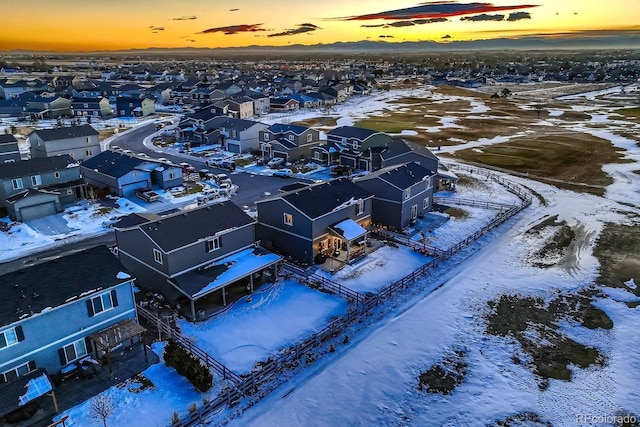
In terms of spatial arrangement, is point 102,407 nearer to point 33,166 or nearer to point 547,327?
point 547,327

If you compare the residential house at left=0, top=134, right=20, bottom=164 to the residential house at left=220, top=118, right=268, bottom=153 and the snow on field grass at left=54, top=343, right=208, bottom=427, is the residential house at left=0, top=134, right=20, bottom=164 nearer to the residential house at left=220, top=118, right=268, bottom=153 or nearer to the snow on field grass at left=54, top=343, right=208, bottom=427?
the residential house at left=220, top=118, right=268, bottom=153

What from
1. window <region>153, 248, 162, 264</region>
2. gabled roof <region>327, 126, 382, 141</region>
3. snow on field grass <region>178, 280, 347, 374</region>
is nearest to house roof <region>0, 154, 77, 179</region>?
window <region>153, 248, 162, 264</region>

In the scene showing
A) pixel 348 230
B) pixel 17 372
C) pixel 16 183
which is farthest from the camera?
pixel 16 183

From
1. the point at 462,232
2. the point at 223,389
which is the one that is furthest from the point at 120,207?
the point at 462,232

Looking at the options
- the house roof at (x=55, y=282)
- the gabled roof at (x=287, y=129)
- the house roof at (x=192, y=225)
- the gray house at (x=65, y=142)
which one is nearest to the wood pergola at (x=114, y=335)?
the house roof at (x=55, y=282)

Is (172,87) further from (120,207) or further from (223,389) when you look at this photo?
(223,389)

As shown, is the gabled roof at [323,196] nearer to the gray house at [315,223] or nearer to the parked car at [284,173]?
the gray house at [315,223]

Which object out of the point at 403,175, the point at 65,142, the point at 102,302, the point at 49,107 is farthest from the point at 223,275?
the point at 49,107
